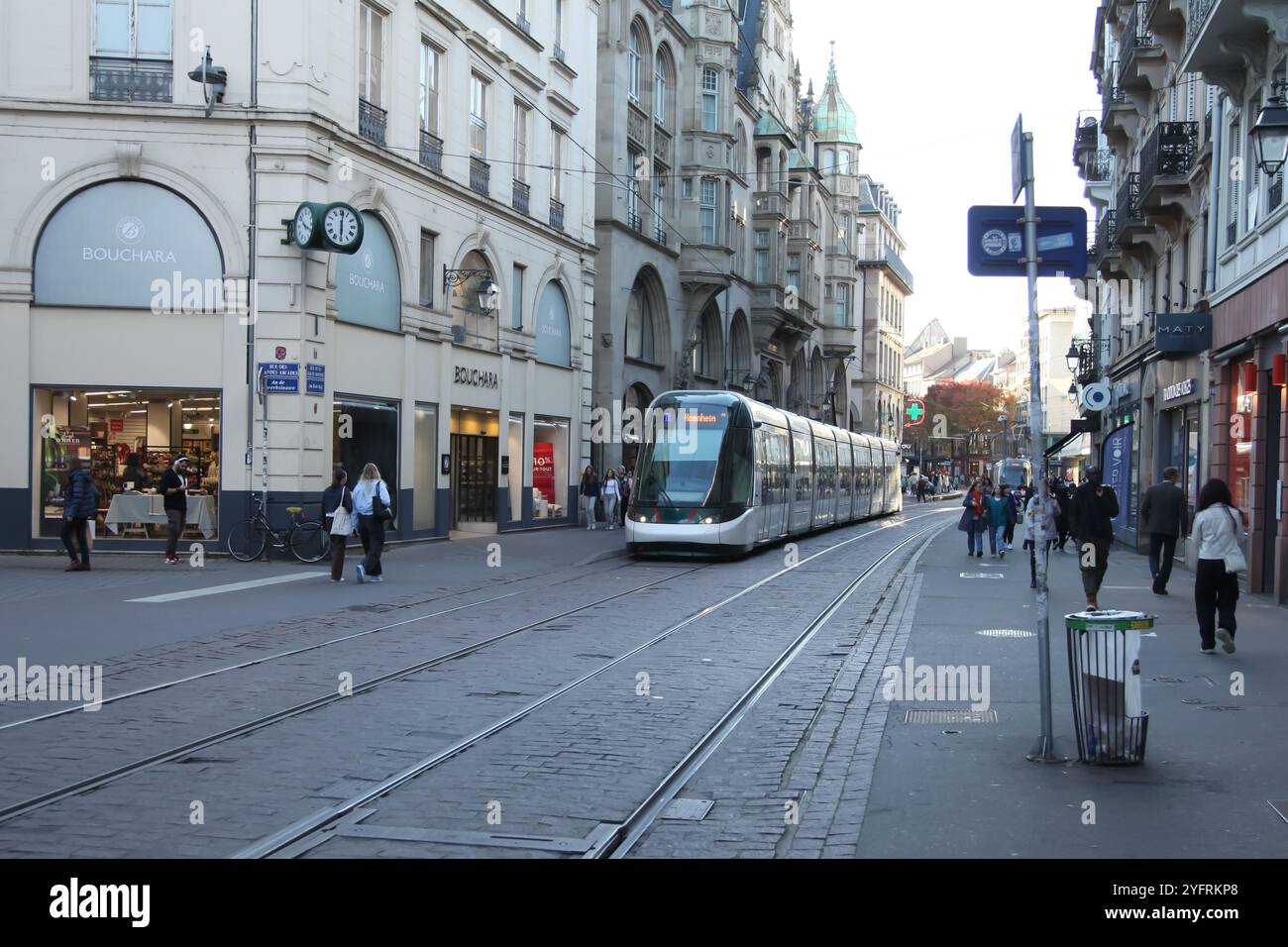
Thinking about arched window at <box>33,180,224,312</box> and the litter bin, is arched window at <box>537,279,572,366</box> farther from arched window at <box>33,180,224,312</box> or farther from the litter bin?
the litter bin

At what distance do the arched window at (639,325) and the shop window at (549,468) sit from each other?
6.54 metres

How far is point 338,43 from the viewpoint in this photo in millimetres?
24141

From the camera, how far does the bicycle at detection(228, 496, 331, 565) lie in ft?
74.2

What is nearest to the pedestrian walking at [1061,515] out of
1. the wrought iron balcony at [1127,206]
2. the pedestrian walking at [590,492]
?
the wrought iron balcony at [1127,206]

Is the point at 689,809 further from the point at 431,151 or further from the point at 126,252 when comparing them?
the point at 431,151

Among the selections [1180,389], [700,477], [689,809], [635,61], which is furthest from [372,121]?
[689,809]

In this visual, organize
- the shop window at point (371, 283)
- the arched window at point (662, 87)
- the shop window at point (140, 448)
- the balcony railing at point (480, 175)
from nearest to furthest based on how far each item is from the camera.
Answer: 1. the shop window at point (140, 448)
2. the shop window at point (371, 283)
3. the balcony railing at point (480, 175)
4. the arched window at point (662, 87)

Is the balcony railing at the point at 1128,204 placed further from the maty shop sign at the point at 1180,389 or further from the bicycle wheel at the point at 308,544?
the bicycle wheel at the point at 308,544

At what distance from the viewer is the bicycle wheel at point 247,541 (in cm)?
2275

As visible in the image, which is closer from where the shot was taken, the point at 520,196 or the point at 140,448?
the point at 140,448

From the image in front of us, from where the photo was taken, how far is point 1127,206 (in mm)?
31922

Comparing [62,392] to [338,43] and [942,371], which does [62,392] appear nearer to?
[338,43]

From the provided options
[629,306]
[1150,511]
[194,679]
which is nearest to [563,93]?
[629,306]

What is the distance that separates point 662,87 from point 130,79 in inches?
1035
